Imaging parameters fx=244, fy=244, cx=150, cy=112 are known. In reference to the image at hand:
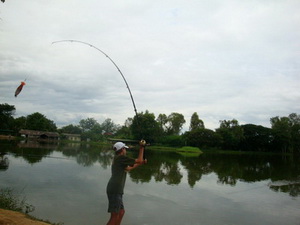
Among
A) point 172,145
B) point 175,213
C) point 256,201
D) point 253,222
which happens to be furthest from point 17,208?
point 172,145

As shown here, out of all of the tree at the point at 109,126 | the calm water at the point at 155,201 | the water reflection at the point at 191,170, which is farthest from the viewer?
the tree at the point at 109,126

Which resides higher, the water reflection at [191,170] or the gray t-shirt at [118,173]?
the gray t-shirt at [118,173]

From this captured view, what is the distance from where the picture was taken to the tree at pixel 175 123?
311ft

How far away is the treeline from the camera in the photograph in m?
75.4

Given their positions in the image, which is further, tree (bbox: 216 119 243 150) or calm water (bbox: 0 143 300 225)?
tree (bbox: 216 119 243 150)

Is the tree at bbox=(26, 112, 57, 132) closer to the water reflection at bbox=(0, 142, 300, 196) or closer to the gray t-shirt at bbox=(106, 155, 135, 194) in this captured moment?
the water reflection at bbox=(0, 142, 300, 196)

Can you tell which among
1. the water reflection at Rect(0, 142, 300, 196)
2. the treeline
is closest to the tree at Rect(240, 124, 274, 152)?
the treeline

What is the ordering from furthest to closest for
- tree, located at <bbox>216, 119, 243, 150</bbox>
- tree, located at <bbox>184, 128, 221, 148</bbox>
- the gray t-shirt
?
tree, located at <bbox>216, 119, 243, 150</bbox> → tree, located at <bbox>184, 128, 221, 148</bbox> → the gray t-shirt

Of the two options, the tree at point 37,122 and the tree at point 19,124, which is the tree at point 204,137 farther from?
the tree at point 19,124

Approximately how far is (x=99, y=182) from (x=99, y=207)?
5032 millimetres

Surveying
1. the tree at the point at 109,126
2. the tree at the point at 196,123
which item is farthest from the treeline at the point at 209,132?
the tree at the point at 109,126

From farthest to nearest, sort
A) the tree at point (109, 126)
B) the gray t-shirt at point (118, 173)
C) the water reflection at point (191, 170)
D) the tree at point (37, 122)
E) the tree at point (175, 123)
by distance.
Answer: the tree at point (109, 126) → the tree at point (175, 123) → the tree at point (37, 122) → the water reflection at point (191, 170) → the gray t-shirt at point (118, 173)

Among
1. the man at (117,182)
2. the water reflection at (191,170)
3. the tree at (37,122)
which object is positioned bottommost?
the water reflection at (191,170)

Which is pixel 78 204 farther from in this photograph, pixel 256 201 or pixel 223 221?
pixel 256 201
